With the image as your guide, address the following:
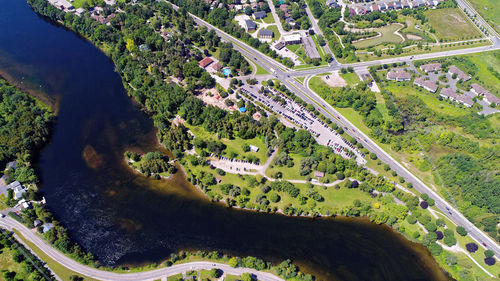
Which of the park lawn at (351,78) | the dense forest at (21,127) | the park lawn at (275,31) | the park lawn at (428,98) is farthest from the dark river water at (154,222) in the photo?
the park lawn at (275,31)

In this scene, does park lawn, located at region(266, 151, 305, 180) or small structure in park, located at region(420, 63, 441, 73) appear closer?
park lawn, located at region(266, 151, 305, 180)

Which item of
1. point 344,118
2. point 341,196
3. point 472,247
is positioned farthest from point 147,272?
point 472,247

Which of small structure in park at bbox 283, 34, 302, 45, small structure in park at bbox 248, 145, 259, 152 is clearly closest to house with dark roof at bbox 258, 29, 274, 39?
small structure in park at bbox 283, 34, 302, 45

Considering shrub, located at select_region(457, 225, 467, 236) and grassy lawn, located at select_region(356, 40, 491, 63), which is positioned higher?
grassy lawn, located at select_region(356, 40, 491, 63)

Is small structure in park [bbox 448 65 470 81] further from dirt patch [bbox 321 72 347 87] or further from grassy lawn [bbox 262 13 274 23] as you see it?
grassy lawn [bbox 262 13 274 23]

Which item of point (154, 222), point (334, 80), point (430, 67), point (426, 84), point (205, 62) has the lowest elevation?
point (154, 222)

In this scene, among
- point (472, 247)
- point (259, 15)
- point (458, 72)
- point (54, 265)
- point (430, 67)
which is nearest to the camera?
point (54, 265)

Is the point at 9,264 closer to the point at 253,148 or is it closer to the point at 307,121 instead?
the point at 253,148
